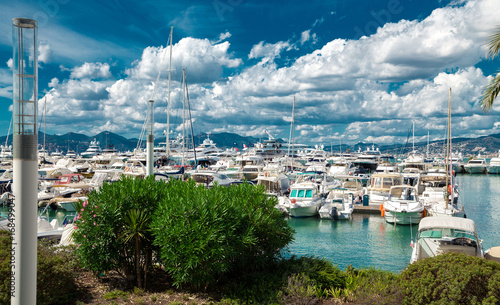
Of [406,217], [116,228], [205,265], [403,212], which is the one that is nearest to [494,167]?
[406,217]

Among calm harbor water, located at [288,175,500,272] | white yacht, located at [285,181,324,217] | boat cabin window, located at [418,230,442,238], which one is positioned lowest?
calm harbor water, located at [288,175,500,272]

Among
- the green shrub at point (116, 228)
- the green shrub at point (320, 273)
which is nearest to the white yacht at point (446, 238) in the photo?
the green shrub at point (320, 273)

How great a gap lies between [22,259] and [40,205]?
118 ft

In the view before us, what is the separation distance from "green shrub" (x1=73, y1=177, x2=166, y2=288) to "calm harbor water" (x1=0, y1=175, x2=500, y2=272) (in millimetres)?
11755

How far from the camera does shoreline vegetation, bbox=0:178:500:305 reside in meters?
8.63

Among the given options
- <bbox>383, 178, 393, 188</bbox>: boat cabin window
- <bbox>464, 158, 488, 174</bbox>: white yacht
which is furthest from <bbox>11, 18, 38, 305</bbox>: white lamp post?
<bbox>464, 158, 488, 174</bbox>: white yacht

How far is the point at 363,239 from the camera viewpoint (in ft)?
89.9

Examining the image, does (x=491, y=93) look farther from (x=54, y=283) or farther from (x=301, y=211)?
(x=301, y=211)

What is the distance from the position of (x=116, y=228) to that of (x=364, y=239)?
70.1 ft

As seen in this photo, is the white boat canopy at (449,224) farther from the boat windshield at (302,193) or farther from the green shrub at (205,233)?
the boat windshield at (302,193)

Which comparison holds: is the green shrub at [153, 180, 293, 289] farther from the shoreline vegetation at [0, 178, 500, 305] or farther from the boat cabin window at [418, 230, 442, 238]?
the boat cabin window at [418, 230, 442, 238]

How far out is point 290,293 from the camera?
9.16 meters

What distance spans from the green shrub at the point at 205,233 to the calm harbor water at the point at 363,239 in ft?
36.6

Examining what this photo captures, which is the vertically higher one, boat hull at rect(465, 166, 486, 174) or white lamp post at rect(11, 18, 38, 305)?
white lamp post at rect(11, 18, 38, 305)
